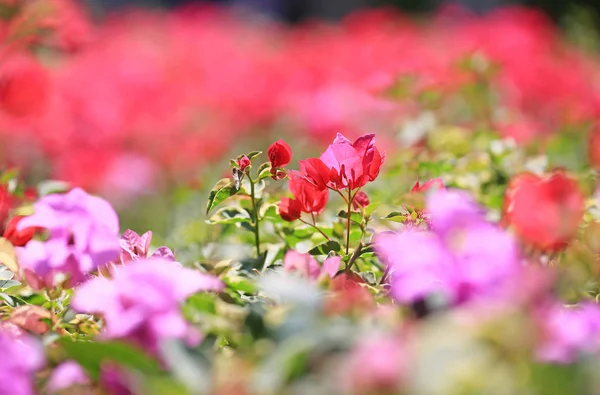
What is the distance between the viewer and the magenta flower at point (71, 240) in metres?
0.94

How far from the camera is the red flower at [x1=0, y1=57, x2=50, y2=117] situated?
2.39 metres

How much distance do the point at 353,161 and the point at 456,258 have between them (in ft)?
1.06

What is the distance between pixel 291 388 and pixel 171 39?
6058 millimetres

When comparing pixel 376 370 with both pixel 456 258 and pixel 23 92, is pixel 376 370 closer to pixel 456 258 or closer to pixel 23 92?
pixel 456 258

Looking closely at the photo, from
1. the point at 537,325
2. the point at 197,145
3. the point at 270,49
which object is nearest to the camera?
the point at 537,325

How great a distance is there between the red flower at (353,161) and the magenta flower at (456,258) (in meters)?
0.28

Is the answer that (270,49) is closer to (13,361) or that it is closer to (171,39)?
(171,39)

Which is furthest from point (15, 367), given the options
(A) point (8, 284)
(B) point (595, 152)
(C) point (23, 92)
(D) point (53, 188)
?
(C) point (23, 92)

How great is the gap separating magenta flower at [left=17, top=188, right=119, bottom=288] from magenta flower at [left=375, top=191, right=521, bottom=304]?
340 millimetres

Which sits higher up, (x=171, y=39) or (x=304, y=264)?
(x=304, y=264)

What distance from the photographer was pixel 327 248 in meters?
1.15

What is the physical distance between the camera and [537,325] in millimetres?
664

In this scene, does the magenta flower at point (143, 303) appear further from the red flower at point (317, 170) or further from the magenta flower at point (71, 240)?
the red flower at point (317, 170)

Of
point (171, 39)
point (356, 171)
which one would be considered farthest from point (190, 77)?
point (356, 171)
